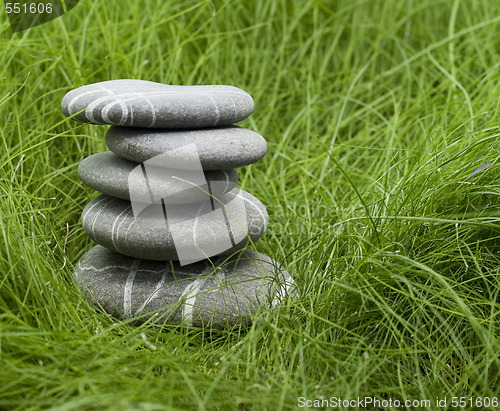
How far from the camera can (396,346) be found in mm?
1565

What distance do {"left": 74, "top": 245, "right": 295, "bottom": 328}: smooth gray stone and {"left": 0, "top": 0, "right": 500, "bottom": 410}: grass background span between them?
63 mm

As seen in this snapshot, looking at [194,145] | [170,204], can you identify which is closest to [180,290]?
[170,204]

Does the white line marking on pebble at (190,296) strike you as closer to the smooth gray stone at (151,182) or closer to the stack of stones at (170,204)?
the stack of stones at (170,204)

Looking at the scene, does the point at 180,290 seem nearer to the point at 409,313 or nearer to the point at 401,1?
the point at 409,313

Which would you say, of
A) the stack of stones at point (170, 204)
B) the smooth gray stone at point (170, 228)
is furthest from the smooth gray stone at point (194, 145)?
the smooth gray stone at point (170, 228)

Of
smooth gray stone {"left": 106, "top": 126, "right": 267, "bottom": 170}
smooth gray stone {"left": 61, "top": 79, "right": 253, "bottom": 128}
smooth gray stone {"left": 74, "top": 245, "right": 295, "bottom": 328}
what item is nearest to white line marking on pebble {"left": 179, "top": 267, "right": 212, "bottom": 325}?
smooth gray stone {"left": 74, "top": 245, "right": 295, "bottom": 328}

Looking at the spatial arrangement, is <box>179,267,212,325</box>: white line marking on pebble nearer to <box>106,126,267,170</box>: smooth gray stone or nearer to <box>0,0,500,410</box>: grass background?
<box>0,0,500,410</box>: grass background

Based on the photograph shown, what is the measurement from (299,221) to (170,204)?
0.67 meters

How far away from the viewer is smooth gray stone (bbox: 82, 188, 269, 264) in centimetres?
167

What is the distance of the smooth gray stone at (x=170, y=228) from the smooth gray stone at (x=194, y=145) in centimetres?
17

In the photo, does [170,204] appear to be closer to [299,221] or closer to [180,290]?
[180,290]

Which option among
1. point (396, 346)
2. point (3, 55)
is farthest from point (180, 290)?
point (3, 55)

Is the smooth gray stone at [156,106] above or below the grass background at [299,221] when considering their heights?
above

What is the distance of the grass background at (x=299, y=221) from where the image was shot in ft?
4.41
